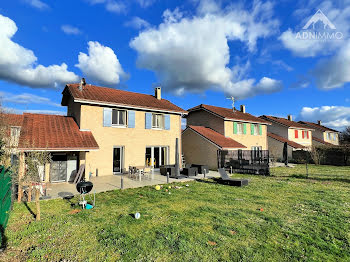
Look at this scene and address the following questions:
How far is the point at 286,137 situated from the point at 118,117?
99.8 ft

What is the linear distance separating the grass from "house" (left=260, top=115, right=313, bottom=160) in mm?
22921

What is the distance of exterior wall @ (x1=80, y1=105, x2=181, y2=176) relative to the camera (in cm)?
1434

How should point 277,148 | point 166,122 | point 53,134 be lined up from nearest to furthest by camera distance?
point 53,134
point 166,122
point 277,148

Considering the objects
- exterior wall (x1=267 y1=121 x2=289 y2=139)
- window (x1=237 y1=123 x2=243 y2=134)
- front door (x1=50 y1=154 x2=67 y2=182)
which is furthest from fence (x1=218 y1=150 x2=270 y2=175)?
exterior wall (x1=267 y1=121 x2=289 y2=139)

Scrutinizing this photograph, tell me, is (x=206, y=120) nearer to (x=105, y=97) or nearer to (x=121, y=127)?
(x=121, y=127)

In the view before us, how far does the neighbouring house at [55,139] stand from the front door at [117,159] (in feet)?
8.62

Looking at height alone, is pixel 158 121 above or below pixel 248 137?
above

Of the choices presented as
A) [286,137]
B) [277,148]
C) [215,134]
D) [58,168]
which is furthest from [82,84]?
[286,137]

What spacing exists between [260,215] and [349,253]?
2.61 meters

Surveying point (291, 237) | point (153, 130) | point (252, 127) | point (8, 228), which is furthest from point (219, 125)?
point (8, 228)

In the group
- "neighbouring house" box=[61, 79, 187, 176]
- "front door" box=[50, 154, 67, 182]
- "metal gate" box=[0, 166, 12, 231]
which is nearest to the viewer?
"metal gate" box=[0, 166, 12, 231]

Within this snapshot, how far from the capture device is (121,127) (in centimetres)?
1580

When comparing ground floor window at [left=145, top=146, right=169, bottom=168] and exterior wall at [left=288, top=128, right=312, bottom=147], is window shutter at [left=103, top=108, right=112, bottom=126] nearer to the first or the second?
ground floor window at [left=145, top=146, right=169, bottom=168]

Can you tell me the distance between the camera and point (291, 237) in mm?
5434
